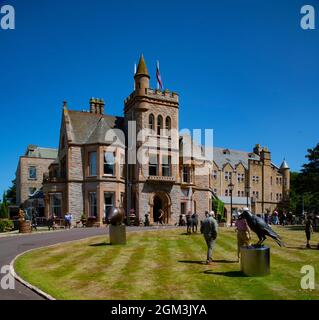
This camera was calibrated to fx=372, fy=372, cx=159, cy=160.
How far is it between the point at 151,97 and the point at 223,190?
3778cm

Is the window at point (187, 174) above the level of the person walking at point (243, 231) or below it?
above

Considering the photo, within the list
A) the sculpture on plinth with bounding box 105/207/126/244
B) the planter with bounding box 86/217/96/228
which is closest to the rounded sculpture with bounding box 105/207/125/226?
the sculpture on plinth with bounding box 105/207/126/244

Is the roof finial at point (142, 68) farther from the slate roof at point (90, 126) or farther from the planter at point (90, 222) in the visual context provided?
the planter at point (90, 222)

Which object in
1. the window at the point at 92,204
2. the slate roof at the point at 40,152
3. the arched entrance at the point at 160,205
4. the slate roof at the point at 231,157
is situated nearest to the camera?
the window at the point at 92,204

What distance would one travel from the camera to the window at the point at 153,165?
1576 inches

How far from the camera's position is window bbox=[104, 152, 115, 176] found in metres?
39.3

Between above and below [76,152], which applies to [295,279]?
below

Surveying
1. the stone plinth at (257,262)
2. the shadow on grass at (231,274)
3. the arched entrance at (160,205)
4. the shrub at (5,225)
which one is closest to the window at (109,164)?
the arched entrance at (160,205)

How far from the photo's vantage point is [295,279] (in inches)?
447

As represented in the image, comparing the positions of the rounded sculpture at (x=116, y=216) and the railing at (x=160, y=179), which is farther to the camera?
the railing at (x=160, y=179)

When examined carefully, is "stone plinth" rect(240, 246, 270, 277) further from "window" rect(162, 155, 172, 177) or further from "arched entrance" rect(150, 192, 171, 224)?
"window" rect(162, 155, 172, 177)

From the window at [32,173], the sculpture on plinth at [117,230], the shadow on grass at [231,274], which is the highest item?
the window at [32,173]
